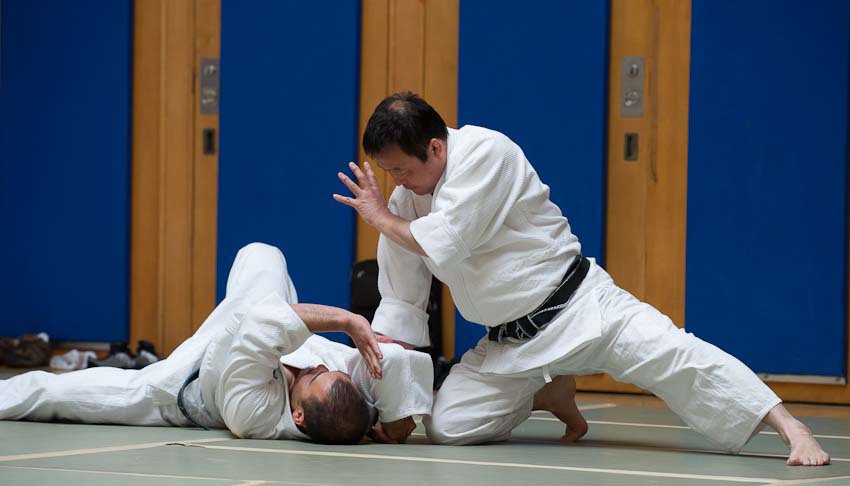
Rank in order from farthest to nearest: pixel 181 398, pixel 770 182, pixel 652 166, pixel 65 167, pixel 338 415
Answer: pixel 65 167 → pixel 652 166 → pixel 770 182 → pixel 181 398 → pixel 338 415

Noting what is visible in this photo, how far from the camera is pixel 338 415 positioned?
2967mm

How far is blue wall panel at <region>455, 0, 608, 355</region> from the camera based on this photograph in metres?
5.07

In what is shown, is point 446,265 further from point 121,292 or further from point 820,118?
point 121,292

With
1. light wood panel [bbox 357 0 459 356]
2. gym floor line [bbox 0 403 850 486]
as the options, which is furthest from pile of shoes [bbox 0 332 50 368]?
gym floor line [bbox 0 403 850 486]

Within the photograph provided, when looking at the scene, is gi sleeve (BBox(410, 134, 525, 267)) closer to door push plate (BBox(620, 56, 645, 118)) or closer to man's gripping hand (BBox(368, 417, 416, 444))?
man's gripping hand (BBox(368, 417, 416, 444))

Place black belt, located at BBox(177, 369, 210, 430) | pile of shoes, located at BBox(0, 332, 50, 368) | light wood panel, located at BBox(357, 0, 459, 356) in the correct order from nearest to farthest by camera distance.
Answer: black belt, located at BBox(177, 369, 210, 430)
light wood panel, located at BBox(357, 0, 459, 356)
pile of shoes, located at BBox(0, 332, 50, 368)

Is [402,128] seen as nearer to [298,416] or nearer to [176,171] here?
[298,416]

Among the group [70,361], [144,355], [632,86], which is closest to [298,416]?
[144,355]

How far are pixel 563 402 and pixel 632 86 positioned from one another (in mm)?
2058

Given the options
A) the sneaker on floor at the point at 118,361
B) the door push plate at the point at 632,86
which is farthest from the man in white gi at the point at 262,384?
the door push plate at the point at 632,86

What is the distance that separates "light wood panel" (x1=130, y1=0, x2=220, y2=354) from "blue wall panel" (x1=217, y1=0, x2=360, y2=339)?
100 millimetres

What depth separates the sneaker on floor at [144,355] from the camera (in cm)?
512

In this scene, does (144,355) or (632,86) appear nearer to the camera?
(632,86)

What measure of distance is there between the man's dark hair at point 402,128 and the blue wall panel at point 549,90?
208 centimetres
